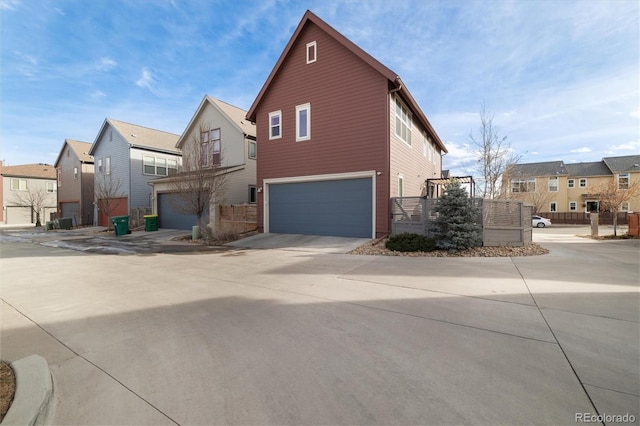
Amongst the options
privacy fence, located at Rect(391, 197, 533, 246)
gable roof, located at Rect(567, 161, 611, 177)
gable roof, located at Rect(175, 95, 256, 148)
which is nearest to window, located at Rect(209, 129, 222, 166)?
gable roof, located at Rect(175, 95, 256, 148)

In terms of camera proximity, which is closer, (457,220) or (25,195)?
(457,220)

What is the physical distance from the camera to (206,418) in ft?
7.49

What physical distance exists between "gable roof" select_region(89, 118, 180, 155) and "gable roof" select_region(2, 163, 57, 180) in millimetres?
19814

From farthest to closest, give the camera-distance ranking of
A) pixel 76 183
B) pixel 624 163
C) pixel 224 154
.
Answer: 1. pixel 624 163
2. pixel 76 183
3. pixel 224 154

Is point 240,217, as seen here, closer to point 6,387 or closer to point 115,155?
point 6,387

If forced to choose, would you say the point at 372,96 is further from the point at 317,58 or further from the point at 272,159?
the point at 272,159

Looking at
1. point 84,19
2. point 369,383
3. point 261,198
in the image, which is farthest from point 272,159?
point 369,383

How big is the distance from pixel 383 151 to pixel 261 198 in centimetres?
714

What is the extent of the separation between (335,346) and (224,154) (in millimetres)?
19742

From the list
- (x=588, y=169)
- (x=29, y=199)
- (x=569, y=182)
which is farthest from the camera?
(x=588, y=169)

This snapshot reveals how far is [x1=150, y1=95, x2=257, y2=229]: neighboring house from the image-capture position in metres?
19.3

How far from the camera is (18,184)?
3722 cm

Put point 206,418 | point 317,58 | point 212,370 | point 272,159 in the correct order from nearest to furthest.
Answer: point 206,418 < point 212,370 < point 317,58 < point 272,159

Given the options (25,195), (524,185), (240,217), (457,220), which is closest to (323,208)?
(240,217)
